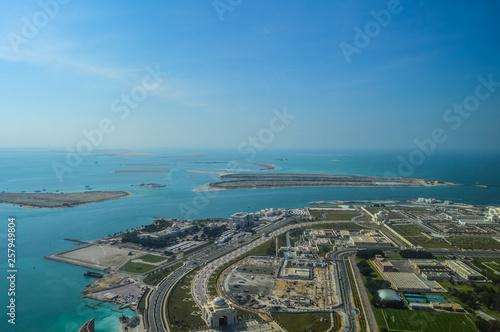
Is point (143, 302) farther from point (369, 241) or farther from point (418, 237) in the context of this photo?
point (418, 237)

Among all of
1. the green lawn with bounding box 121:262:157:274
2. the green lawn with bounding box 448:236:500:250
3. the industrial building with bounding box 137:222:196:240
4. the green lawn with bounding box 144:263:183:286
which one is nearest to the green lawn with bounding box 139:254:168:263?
the green lawn with bounding box 121:262:157:274

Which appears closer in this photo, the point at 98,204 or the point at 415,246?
the point at 415,246

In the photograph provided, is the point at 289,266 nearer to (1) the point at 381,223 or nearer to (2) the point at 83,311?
(2) the point at 83,311

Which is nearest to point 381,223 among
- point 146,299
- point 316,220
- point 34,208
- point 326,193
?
point 316,220

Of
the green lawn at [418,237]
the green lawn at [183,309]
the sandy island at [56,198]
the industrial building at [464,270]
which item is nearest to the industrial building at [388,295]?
the industrial building at [464,270]

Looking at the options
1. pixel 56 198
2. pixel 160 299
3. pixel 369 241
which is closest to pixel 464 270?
pixel 369 241
